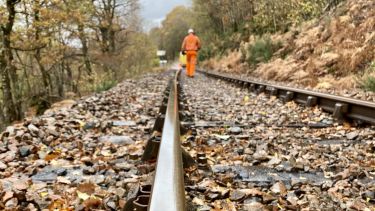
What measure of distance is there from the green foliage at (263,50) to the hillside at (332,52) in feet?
3.05

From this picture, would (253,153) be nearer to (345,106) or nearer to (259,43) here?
(345,106)

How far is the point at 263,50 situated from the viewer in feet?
64.7

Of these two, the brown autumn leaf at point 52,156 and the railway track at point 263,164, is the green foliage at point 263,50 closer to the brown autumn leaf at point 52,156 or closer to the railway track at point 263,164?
the railway track at point 263,164

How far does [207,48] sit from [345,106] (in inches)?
1487

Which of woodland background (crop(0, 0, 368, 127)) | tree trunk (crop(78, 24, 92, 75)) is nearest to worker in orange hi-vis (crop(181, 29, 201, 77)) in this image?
woodland background (crop(0, 0, 368, 127))

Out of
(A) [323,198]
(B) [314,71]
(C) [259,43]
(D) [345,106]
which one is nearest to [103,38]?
(C) [259,43]

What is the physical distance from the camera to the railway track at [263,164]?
2.48 m

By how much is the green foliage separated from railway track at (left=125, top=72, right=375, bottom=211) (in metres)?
13.4

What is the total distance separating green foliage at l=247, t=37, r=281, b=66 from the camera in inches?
754

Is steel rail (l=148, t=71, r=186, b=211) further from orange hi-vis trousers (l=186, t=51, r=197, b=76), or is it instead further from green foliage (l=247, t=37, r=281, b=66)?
green foliage (l=247, t=37, r=281, b=66)

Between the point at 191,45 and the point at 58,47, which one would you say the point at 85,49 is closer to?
the point at 58,47

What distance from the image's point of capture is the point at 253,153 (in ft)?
12.6

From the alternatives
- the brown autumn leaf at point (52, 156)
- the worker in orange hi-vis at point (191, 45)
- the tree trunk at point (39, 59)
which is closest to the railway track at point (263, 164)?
the brown autumn leaf at point (52, 156)

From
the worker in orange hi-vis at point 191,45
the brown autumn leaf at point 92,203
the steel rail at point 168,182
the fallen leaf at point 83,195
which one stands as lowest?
the fallen leaf at point 83,195
